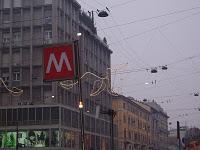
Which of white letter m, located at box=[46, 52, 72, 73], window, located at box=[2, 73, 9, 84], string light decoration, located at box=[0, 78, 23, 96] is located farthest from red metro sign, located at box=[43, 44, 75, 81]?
window, located at box=[2, 73, 9, 84]

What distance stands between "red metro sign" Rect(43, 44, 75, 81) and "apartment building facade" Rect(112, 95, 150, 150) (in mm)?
70468

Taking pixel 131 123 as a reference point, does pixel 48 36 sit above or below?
above

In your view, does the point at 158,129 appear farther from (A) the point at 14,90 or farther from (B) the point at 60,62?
(B) the point at 60,62

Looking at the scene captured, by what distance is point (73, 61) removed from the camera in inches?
693

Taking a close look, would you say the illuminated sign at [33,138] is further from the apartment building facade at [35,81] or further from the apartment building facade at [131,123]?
the apartment building facade at [131,123]

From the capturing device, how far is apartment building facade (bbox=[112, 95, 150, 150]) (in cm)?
9756

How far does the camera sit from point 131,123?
10538cm

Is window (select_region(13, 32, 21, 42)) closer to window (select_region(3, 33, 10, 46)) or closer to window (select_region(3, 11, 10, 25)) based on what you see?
Result: window (select_region(3, 33, 10, 46))

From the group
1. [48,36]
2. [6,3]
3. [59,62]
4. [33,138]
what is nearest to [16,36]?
[48,36]

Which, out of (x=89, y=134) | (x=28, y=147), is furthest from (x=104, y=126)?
(x=28, y=147)

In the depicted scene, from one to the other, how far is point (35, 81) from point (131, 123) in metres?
42.9

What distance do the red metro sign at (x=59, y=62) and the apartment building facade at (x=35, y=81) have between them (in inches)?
1773

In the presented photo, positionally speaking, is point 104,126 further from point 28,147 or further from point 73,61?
point 73,61

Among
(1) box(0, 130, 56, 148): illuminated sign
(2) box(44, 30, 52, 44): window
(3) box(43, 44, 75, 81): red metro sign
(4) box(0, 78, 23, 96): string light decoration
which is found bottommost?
(1) box(0, 130, 56, 148): illuminated sign
